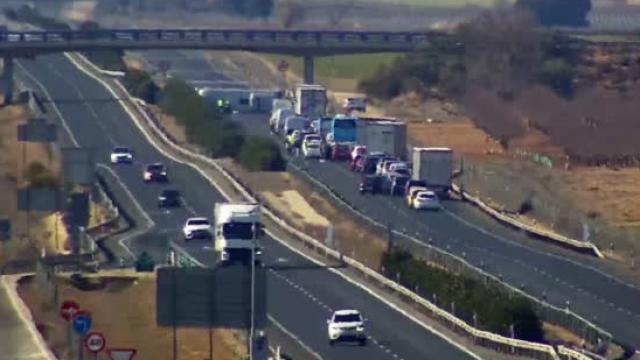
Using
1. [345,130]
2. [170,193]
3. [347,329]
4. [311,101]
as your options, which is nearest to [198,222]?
[170,193]

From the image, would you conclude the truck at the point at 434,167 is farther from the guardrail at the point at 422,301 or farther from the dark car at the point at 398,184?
the guardrail at the point at 422,301

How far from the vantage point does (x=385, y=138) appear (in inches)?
2657

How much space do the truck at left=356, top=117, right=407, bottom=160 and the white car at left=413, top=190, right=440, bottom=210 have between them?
9752mm

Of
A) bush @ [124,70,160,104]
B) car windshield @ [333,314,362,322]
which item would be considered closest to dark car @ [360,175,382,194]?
car windshield @ [333,314,362,322]

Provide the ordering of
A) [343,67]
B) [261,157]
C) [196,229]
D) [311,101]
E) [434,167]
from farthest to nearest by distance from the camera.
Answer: [343,67] → [311,101] → [261,157] → [434,167] → [196,229]

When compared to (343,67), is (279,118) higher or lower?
higher

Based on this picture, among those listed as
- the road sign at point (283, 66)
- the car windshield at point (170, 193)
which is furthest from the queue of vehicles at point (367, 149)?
the road sign at point (283, 66)

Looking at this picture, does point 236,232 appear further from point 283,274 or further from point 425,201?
point 425,201

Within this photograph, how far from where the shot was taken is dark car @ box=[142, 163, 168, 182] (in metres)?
62.3

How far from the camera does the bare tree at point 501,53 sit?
315 ft

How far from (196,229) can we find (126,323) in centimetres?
1166

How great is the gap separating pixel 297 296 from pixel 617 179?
76.9 feet

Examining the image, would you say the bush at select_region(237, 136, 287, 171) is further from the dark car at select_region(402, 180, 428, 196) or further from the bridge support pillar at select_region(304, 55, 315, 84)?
the bridge support pillar at select_region(304, 55, 315, 84)

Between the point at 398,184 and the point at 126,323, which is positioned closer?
the point at 126,323
